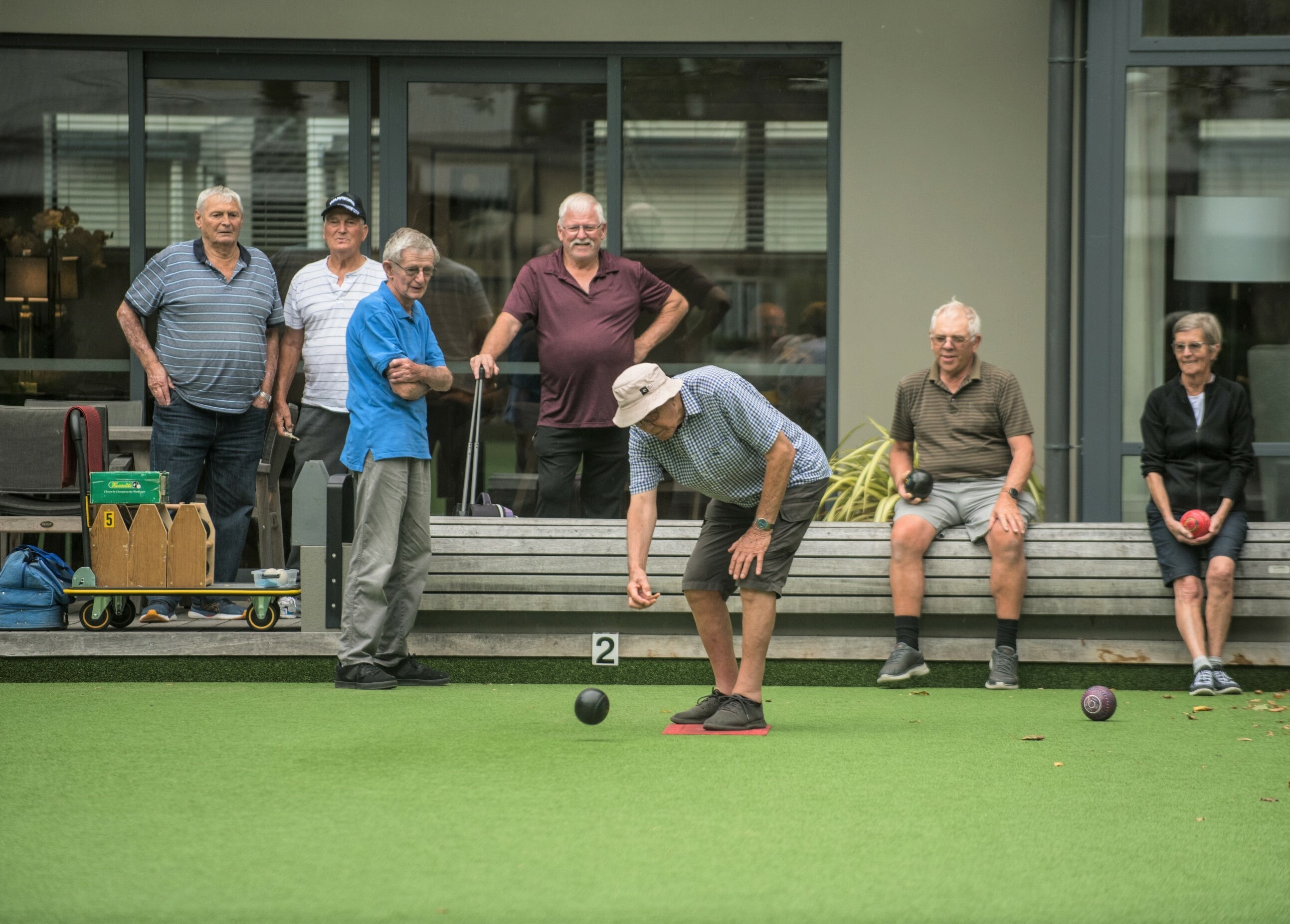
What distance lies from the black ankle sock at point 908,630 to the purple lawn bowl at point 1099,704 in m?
0.89

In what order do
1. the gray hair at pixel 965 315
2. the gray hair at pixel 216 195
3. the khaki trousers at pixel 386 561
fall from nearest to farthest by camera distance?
the khaki trousers at pixel 386 561, the gray hair at pixel 965 315, the gray hair at pixel 216 195

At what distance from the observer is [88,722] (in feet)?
15.2

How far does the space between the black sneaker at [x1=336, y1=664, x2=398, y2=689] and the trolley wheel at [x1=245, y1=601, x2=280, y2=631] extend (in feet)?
1.52

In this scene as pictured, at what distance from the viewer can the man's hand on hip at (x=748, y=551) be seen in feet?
14.5

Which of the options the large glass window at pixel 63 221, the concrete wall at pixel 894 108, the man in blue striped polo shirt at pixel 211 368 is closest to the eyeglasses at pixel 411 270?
the man in blue striped polo shirt at pixel 211 368

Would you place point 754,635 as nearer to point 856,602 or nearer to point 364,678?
point 856,602

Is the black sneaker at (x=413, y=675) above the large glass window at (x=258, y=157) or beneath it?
beneath

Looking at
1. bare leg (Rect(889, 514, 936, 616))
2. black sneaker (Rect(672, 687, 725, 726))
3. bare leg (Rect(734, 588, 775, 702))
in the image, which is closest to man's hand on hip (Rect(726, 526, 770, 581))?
bare leg (Rect(734, 588, 775, 702))

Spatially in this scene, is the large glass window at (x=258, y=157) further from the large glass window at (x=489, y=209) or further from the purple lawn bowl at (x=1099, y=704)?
the purple lawn bowl at (x=1099, y=704)

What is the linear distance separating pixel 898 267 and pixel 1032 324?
2.40 ft

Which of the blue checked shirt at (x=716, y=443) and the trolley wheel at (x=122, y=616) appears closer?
the blue checked shirt at (x=716, y=443)

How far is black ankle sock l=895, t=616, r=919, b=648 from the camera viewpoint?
222 inches

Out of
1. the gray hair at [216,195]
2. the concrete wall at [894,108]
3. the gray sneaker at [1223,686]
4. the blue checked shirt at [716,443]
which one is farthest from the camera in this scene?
the concrete wall at [894,108]

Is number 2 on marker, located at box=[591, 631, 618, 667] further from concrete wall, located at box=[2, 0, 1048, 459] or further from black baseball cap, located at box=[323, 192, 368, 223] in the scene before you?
concrete wall, located at box=[2, 0, 1048, 459]
